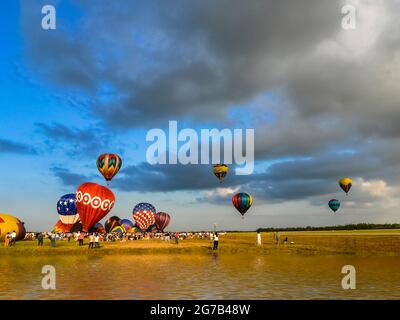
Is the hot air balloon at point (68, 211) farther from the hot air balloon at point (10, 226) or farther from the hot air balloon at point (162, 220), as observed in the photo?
the hot air balloon at point (162, 220)

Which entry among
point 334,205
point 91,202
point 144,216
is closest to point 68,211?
point 91,202

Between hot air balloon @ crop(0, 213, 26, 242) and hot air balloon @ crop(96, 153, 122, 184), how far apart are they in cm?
1606

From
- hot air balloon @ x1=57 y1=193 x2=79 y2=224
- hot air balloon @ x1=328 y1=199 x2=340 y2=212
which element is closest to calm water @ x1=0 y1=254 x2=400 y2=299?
hot air balloon @ x1=57 y1=193 x2=79 y2=224

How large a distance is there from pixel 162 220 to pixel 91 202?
58.4 m

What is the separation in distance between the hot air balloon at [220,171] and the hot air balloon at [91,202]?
75.2ft

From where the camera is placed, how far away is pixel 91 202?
217ft

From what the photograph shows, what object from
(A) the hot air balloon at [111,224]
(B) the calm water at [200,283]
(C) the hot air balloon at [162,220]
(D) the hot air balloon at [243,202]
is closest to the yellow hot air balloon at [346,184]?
(D) the hot air balloon at [243,202]

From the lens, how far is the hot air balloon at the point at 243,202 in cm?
8062

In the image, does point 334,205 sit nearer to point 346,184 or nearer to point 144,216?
point 346,184
